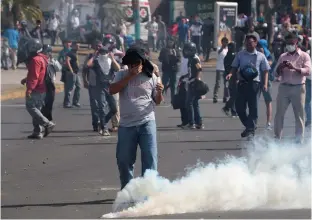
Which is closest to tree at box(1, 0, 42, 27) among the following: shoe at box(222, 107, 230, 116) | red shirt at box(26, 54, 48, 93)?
shoe at box(222, 107, 230, 116)

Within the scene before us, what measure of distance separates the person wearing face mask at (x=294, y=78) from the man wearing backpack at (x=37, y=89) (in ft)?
13.2

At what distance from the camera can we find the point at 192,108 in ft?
53.9

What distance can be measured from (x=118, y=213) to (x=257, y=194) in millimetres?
1560

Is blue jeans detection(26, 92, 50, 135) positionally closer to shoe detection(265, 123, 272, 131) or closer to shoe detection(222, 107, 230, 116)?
shoe detection(265, 123, 272, 131)

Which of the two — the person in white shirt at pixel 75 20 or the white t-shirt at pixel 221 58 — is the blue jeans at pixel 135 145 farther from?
the person in white shirt at pixel 75 20

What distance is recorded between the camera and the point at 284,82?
44.6 feet

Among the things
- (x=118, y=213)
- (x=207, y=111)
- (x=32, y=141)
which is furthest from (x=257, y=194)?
(x=207, y=111)

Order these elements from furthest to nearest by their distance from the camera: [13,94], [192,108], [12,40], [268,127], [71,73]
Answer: [12,40]
[13,94]
[71,73]
[192,108]
[268,127]

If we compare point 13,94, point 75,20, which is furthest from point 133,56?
point 75,20

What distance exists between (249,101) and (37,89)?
3610 millimetres

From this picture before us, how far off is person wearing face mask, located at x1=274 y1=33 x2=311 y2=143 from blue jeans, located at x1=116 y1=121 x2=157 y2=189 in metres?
4.89

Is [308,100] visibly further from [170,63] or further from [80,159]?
[80,159]

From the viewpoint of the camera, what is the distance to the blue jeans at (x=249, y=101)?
14.5m

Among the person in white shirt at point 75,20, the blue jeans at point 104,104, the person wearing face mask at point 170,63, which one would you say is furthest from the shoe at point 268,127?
the person in white shirt at point 75,20
